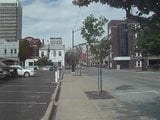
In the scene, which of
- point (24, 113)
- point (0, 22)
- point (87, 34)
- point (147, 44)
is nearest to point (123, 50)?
point (147, 44)

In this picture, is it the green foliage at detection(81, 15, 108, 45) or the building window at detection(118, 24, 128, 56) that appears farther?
the building window at detection(118, 24, 128, 56)

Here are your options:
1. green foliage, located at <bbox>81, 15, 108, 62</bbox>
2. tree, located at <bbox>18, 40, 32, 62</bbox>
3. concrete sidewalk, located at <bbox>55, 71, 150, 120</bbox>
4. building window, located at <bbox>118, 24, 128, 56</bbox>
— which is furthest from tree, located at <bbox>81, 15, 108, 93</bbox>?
building window, located at <bbox>118, 24, 128, 56</bbox>

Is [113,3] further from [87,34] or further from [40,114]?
[87,34]

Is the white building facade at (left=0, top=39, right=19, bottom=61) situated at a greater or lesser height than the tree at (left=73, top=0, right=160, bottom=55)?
greater

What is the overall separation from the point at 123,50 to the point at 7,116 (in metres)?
127

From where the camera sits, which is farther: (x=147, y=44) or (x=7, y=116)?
(x=147, y=44)

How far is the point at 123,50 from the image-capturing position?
14138 centimetres

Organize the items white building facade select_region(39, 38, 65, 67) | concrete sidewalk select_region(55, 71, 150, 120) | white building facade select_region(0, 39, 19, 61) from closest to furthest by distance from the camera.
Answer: concrete sidewalk select_region(55, 71, 150, 120), white building facade select_region(0, 39, 19, 61), white building facade select_region(39, 38, 65, 67)

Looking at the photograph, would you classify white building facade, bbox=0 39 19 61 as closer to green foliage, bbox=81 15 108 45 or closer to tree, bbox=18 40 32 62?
tree, bbox=18 40 32 62

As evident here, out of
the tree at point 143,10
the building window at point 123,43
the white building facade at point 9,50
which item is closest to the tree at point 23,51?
the white building facade at point 9,50

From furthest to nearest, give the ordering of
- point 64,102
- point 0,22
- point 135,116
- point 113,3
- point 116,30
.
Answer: point 116,30
point 0,22
point 64,102
point 135,116
point 113,3

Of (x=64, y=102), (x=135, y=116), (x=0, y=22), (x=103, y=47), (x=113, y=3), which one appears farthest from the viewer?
(x=0, y=22)

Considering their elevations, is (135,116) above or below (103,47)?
below

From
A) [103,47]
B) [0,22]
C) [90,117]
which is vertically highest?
[0,22]
